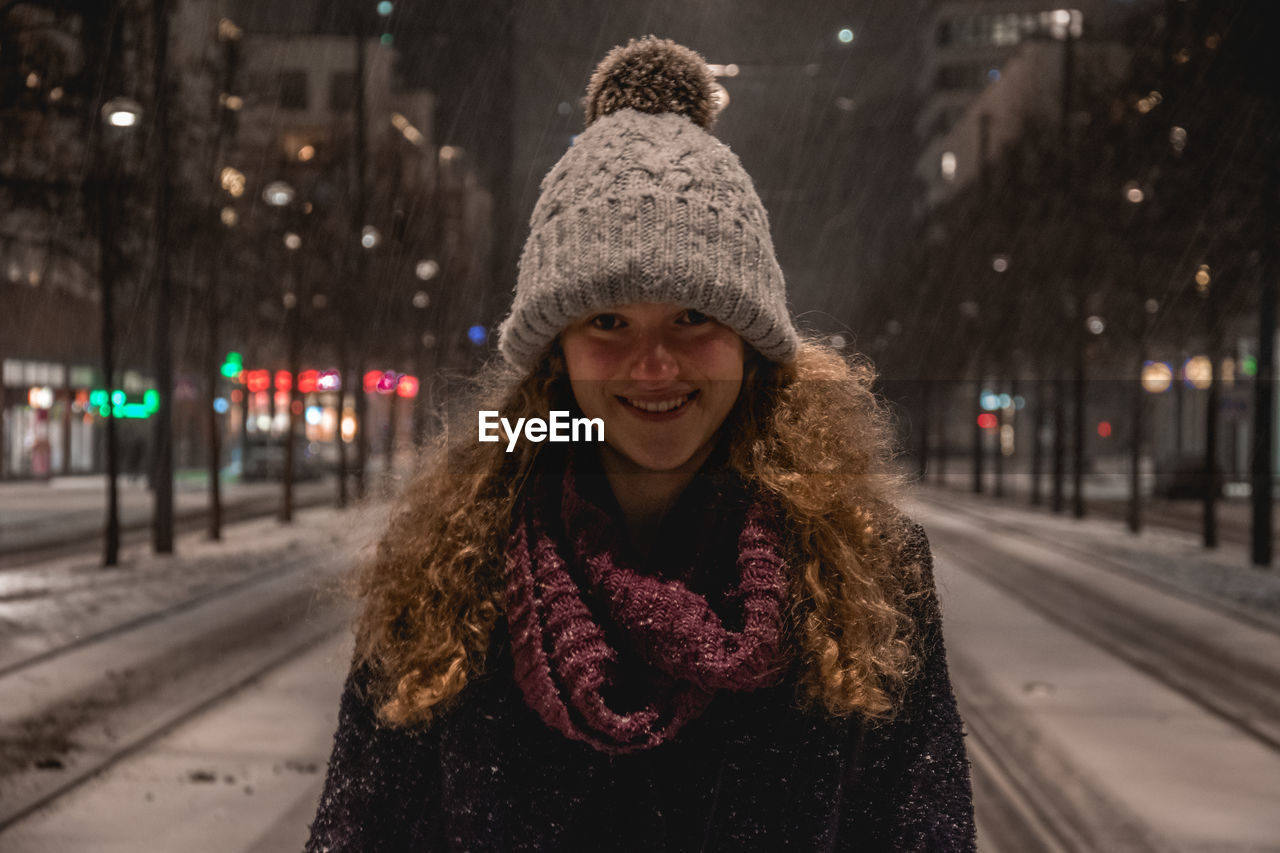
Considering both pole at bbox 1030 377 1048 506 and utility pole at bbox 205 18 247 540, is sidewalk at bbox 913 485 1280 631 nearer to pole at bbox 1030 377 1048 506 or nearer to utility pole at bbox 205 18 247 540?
pole at bbox 1030 377 1048 506

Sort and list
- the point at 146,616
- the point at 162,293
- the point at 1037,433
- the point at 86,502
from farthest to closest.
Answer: the point at 86,502, the point at 162,293, the point at 1037,433, the point at 146,616

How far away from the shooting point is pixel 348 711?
1.77m

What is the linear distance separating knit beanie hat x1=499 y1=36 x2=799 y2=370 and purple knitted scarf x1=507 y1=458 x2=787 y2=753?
0.26 meters

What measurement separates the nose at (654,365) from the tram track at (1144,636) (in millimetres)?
627

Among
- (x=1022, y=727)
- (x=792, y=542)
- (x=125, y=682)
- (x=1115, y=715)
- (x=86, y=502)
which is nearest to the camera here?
(x=792, y=542)

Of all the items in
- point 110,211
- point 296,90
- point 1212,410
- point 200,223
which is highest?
point 296,90

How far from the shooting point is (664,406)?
164 centimetres

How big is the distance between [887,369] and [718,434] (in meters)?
0.52

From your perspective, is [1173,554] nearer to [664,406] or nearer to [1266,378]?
[1266,378]

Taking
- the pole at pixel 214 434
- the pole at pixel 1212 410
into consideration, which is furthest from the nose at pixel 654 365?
the pole at pixel 214 434

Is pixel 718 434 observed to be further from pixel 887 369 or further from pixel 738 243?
pixel 887 369

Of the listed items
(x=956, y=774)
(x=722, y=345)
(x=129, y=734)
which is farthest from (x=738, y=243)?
(x=129, y=734)

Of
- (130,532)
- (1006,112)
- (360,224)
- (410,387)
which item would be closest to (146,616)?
(360,224)

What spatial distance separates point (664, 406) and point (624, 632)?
291 mm
